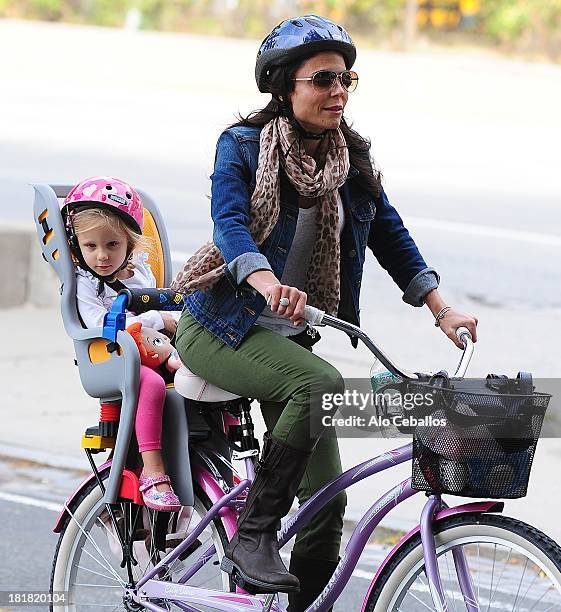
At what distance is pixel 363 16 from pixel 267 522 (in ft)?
99.5

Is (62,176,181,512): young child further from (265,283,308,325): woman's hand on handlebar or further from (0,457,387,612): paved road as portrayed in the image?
(0,457,387,612): paved road

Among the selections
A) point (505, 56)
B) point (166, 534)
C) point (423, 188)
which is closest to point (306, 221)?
point (166, 534)

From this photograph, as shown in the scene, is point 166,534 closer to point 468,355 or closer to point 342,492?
point 342,492

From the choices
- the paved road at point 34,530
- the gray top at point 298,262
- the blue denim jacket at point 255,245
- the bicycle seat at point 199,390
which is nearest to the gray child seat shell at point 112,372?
the bicycle seat at point 199,390

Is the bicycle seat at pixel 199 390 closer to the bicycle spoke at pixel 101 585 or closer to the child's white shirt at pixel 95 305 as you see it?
the child's white shirt at pixel 95 305

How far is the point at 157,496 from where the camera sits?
4.02 m

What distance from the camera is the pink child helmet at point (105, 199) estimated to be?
13.6ft

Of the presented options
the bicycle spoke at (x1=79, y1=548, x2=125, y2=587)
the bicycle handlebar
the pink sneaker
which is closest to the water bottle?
the bicycle handlebar

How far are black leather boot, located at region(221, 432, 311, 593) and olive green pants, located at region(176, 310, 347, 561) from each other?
54 mm

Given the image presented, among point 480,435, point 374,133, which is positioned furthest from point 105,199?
point 374,133

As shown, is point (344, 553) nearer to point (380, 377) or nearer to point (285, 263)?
point (380, 377)

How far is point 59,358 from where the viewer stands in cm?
907

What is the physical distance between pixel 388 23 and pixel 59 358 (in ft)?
81.9

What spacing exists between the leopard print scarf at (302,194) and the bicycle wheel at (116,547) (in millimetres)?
700
